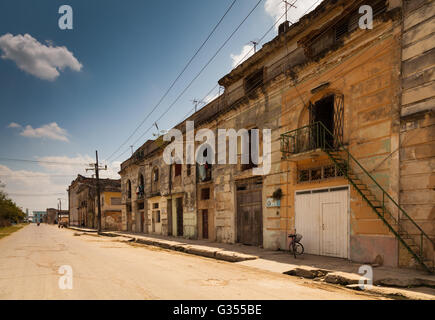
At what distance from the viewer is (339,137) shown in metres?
10.9

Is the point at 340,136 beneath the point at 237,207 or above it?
above

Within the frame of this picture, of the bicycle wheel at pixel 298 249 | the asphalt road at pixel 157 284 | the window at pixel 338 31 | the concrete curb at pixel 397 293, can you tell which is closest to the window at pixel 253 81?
the window at pixel 338 31

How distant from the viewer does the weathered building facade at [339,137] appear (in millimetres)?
8378

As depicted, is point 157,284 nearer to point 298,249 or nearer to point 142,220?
point 298,249

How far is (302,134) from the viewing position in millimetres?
12508

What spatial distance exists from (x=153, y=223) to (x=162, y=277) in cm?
2192

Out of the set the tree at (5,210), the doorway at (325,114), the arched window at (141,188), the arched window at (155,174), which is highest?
the doorway at (325,114)

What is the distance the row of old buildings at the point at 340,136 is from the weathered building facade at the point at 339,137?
3 centimetres

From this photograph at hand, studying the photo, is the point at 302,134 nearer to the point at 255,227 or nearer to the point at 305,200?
the point at 305,200

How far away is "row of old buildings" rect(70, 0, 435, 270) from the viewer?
8.36 metres

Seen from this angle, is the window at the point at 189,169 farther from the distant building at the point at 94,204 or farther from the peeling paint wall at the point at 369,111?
the distant building at the point at 94,204

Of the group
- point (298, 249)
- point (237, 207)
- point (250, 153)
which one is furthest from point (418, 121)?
point (237, 207)

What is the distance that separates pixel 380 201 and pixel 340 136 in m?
2.71
